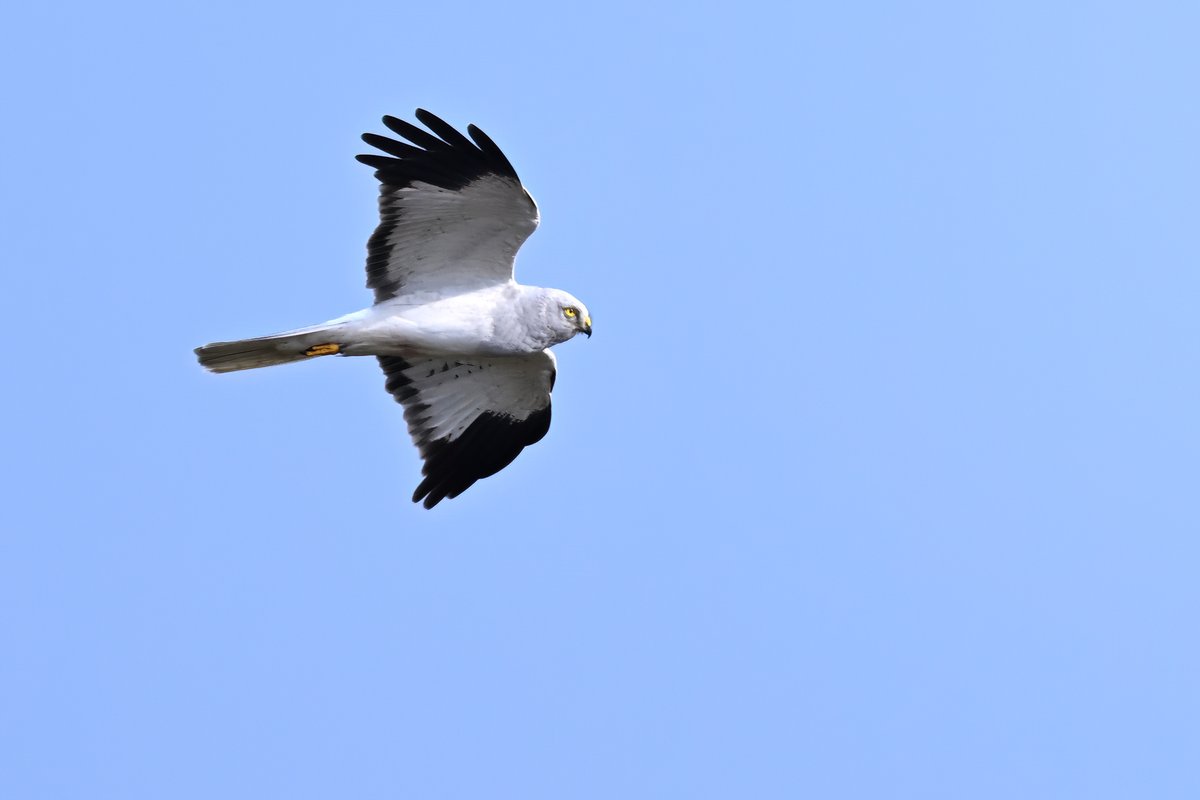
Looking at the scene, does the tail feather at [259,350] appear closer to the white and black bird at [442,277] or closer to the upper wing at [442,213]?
the white and black bird at [442,277]

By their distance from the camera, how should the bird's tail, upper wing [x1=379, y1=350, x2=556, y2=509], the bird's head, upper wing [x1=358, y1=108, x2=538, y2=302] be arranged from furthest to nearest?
1. upper wing [x1=379, y1=350, x2=556, y2=509]
2. the bird's head
3. the bird's tail
4. upper wing [x1=358, y1=108, x2=538, y2=302]

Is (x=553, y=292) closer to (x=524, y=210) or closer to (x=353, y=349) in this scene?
(x=524, y=210)

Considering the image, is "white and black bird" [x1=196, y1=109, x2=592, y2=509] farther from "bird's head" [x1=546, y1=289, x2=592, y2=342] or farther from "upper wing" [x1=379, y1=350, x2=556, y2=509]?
"upper wing" [x1=379, y1=350, x2=556, y2=509]

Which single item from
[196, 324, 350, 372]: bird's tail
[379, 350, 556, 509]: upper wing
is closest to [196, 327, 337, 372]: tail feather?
[196, 324, 350, 372]: bird's tail

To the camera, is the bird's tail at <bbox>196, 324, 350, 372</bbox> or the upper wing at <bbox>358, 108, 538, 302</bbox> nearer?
the upper wing at <bbox>358, 108, 538, 302</bbox>

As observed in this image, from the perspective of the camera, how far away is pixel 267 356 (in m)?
13.5

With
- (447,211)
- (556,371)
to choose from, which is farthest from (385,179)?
(556,371)

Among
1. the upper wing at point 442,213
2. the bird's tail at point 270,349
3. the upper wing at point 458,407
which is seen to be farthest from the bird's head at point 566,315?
the bird's tail at point 270,349

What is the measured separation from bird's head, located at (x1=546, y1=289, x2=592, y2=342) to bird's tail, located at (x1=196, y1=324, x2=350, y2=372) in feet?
5.79

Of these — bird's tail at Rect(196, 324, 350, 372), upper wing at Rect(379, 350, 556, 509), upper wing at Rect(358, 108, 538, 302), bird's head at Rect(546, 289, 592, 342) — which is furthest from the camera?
upper wing at Rect(379, 350, 556, 509)

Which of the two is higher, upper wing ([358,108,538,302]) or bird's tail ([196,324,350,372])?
upper wing ([358,108,538,302])

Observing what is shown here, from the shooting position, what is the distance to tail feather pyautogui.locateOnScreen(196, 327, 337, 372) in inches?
525

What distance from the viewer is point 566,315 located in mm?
13750

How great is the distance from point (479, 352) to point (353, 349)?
Answer: 3.39ft
